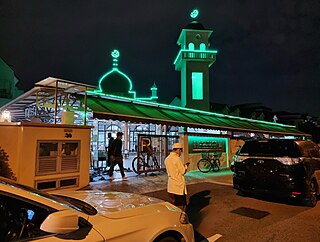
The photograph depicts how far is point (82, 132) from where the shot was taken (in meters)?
8.47

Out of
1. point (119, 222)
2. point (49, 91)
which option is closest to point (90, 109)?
point (49, 91)

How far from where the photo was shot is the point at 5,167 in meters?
6.88

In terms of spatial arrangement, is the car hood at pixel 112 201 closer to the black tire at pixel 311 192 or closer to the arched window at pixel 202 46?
the black tire at pixel 311 192

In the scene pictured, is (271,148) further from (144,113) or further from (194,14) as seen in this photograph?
(194,14)

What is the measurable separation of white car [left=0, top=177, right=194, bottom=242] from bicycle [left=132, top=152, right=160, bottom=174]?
8034 mm

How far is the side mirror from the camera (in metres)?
1.83

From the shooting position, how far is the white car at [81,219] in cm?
192

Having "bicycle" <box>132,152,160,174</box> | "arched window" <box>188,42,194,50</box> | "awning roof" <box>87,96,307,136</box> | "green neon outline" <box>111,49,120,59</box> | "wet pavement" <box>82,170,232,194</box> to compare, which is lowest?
"wet pavement" <box>82,170,232,194</box>

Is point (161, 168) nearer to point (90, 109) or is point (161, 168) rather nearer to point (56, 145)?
point (90, 109)

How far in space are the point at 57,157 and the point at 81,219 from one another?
6.20m

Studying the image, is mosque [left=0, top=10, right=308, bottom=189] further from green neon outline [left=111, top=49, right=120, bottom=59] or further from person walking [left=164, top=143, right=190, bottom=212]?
person walking [left=164, top=143, right=190, bottom=212]

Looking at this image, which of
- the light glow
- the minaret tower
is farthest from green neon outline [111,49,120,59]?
the light glow

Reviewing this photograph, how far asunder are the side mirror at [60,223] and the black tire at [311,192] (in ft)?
21.8

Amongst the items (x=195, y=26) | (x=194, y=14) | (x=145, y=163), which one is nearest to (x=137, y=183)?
(x=145, y=163)
